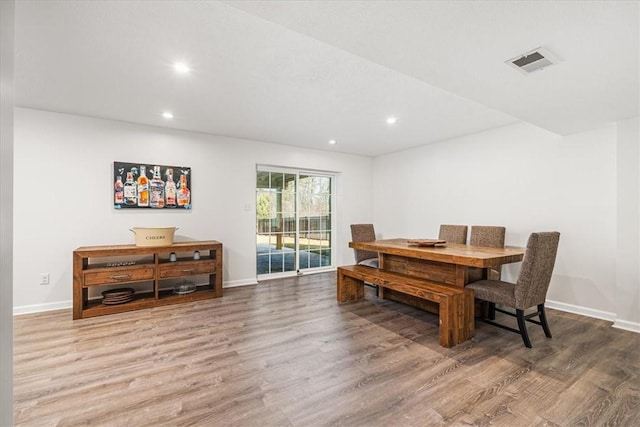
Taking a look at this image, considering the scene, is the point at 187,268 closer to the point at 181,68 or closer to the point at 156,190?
the point at 156,190

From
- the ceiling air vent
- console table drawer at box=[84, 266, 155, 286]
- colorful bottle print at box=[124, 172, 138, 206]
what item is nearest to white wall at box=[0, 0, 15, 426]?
the ceiling air vent

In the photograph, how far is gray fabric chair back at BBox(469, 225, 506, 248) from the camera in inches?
142

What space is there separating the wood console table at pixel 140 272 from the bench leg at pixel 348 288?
1.66 meters

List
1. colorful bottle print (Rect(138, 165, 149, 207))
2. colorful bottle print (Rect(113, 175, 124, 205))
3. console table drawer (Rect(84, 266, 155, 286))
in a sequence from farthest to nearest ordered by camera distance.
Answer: colorful bottle print (Rect(138, 165, 149, 207)) < colorful bottle print (Rect(113, 175, 124, 205)) < console table drawer (Rect(84, 266, 155, 286))

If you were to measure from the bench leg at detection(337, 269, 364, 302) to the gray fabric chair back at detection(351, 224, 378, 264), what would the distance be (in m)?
0.67

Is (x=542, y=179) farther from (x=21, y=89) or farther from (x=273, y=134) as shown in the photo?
(x=21, y=89)

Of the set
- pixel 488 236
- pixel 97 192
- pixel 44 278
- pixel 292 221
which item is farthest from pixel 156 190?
pixel 488 236

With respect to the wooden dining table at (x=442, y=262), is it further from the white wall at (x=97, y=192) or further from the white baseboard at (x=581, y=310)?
the white wall at (x=97, y=192)

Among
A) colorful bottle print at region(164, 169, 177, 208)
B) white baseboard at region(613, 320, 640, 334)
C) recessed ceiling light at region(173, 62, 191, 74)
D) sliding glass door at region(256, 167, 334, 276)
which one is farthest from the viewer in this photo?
sliding glass door at region(256, 167, 334, 276)

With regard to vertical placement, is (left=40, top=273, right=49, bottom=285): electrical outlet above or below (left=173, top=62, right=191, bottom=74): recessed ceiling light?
below

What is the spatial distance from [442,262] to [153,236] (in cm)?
348

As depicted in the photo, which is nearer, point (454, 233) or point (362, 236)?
point (454, 233)

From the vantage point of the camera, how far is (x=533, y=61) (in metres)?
1.76

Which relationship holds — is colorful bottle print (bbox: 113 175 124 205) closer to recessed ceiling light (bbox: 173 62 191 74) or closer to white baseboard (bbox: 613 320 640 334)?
recessed ceiling light (bbox: 173 62 191 74)
